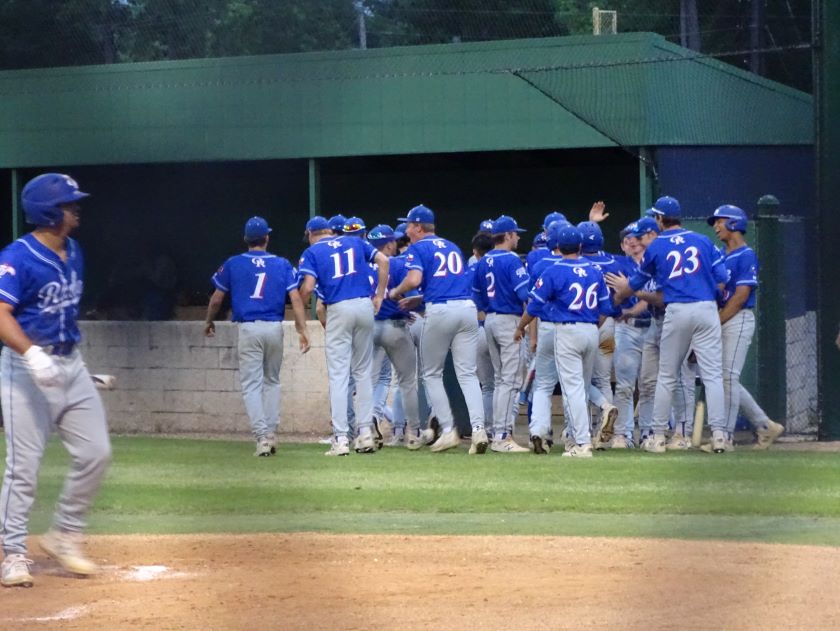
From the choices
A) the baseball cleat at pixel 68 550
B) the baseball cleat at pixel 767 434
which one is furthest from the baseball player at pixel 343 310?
the baseball cleat at pixel 68 550

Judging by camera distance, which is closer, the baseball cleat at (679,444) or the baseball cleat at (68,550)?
the baseball cleat at (68,550)

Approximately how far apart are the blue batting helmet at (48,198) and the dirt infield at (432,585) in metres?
1.32

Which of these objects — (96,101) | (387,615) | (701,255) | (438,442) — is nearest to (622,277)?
(701,255)

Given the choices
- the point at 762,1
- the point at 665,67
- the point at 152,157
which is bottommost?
the point at 152,157

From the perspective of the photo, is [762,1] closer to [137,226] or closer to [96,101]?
[137,226]

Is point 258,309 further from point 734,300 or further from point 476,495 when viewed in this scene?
point 734,300

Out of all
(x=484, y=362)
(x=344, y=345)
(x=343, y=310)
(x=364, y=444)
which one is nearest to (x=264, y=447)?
(x=364, y=444)

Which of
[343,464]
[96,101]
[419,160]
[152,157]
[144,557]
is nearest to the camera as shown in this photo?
[144,557]

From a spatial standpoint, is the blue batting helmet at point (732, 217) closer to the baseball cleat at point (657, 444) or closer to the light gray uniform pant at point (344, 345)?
the baseball cleat at point (657, 444)

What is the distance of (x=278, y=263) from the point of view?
944cm

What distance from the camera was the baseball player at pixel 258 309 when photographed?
9.41 m

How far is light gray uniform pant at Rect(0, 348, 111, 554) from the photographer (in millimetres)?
4891

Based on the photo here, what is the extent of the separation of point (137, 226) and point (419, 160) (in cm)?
441

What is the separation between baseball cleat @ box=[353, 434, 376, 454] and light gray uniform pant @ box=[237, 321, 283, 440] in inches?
23.5
